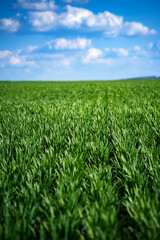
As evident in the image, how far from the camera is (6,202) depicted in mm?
1145

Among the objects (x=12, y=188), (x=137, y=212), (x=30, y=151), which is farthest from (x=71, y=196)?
(x=30, y=151)

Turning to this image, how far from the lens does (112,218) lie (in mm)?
897

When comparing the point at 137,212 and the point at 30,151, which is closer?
the point at 137,212

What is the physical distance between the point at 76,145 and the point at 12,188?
3.16ft

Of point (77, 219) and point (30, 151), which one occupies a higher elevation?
point (30, 151)

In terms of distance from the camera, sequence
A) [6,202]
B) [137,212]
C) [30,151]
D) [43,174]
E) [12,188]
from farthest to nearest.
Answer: [30,151] → [43,174] → [12,188] → [6,202] → [137,212]

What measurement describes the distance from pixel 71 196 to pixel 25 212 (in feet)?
0.99

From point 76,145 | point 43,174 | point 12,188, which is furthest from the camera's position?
point 76,145

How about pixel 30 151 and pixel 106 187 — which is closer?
pixel 106 187

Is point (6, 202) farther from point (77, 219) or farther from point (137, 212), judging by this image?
point (137, 212)

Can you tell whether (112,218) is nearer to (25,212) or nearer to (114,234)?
(114,234)

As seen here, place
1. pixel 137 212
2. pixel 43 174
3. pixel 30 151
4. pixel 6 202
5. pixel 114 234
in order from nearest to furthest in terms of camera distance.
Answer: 1. pixel 114 234
2. pixel 137 212
3. pixel 6 202
4. pixel 43 174
5. pixel 30 151

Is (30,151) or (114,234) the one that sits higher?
(30,151)

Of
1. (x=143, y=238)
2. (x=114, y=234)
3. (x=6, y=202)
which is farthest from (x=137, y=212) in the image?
(x=6, y=202)
